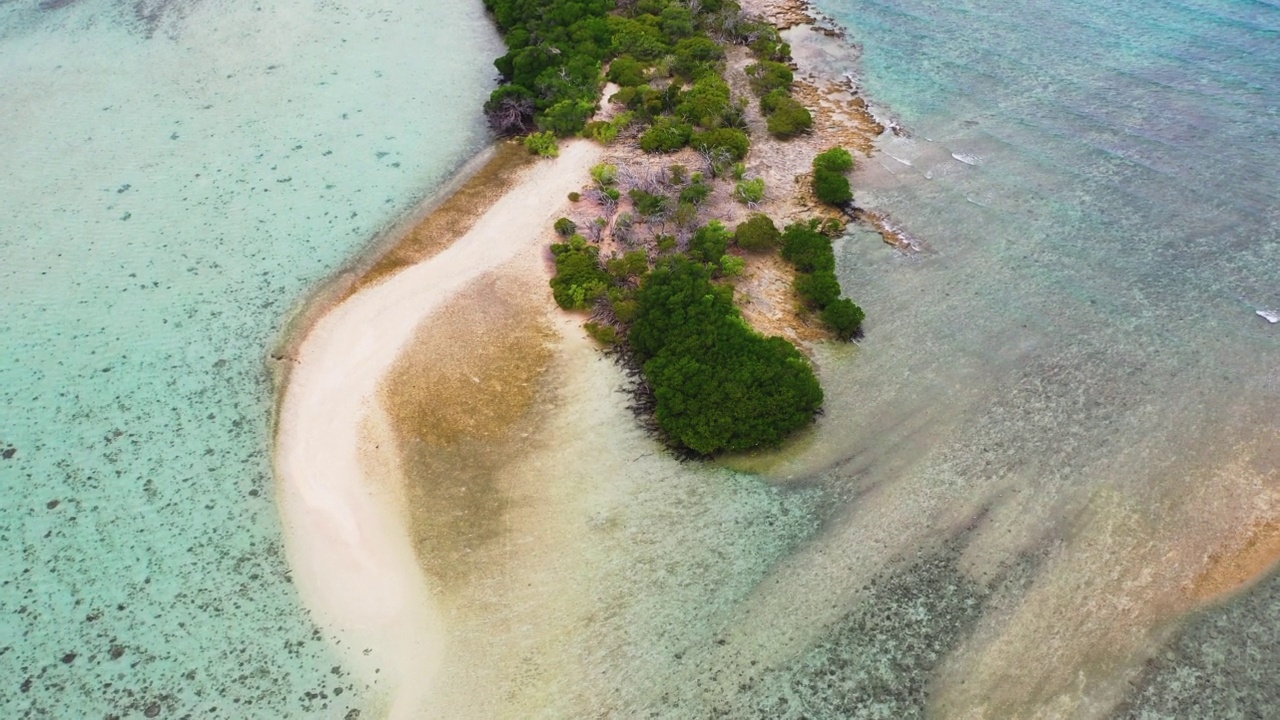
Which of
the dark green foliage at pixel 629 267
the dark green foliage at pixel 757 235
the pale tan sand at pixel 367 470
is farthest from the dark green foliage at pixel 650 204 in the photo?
the pale tan sand at pixel 367 470

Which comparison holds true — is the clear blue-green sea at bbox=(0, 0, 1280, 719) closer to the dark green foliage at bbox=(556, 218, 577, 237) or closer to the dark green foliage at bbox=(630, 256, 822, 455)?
the dark green foliage at bbox=(630, 256, 822, 455)

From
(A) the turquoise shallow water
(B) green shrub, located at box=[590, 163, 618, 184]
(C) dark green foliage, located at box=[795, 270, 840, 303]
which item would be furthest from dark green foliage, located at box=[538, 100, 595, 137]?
(C) dark green foliage, located at box=[795, 270, 840, 303]

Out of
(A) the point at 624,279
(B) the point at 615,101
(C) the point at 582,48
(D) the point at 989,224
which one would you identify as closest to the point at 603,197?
(A) the point at 624,279

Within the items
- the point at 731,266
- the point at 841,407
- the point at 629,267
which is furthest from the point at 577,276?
the point at 841,407

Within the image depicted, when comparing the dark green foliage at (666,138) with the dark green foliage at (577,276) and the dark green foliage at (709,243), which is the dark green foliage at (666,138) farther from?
the dark green foliage at (577,276)

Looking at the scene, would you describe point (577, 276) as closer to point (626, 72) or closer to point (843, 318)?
point (843, 318)

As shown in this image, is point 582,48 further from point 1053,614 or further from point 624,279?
point 1053,614
